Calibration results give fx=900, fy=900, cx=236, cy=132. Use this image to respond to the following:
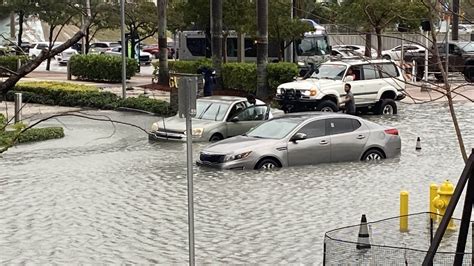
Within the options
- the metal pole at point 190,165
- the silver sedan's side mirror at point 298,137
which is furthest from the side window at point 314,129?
the metal pole at point 190,165

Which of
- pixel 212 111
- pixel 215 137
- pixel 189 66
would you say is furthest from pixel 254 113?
pixel 189 66

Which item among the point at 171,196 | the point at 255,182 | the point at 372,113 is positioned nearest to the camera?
the point at 171,196

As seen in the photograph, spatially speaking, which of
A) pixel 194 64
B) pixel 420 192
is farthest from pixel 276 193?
pixel 194 64

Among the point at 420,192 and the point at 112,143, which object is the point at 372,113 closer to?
the point at 112,143

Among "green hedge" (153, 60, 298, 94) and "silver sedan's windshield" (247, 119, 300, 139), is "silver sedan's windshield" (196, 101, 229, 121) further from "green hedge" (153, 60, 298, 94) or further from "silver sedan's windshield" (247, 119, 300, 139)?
"green hedge" (153, 60, 298, 94)

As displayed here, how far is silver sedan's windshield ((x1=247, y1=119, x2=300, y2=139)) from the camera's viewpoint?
2033 centimetres

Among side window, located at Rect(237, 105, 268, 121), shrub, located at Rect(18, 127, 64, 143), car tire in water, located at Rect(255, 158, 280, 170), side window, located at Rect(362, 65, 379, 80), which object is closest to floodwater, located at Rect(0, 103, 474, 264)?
car tire in water, located at Rect(255, 158, 280, 170)

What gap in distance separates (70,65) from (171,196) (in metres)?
34.5

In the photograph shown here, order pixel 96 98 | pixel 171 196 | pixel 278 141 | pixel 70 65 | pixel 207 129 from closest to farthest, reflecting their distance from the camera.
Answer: pixel 171 196
pixel 278 141
pixel 207 129
pixel 96 98
pixel 70 65

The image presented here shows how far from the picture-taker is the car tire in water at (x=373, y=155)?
21.5 m

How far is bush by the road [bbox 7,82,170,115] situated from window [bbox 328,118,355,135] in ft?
42.8

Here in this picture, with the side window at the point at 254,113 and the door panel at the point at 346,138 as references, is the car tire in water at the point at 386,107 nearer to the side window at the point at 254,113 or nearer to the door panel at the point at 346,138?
the side window at the point at 254,113

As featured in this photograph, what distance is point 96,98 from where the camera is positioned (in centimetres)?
3681

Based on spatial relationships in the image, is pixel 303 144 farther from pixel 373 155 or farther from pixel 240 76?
pixel 240 76
